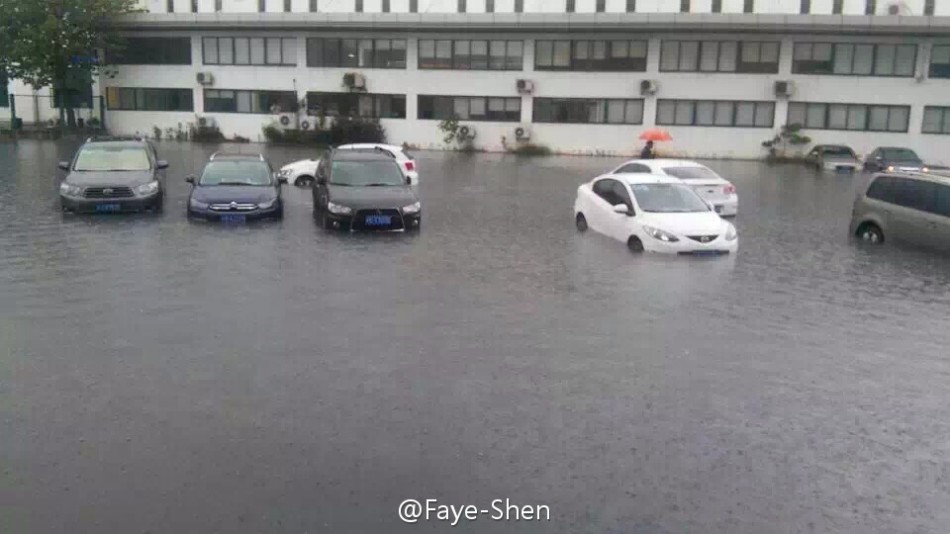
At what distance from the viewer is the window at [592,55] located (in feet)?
157

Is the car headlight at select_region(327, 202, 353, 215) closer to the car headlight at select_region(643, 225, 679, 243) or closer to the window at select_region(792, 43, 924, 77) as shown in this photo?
the car headlight at select_region(643, 225, 679, 243)

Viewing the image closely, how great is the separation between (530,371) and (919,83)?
1707 inches

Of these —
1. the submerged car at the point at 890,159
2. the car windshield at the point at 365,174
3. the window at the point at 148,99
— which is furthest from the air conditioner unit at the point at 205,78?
the submerged car at the point at 890,159

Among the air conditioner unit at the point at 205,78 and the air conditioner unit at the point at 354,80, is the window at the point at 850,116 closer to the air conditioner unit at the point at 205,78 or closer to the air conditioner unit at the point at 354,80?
the air conditioner unit at the point at 354,80

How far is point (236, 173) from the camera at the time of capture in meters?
19.9

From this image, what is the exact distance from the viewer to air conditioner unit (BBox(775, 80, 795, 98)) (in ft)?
150

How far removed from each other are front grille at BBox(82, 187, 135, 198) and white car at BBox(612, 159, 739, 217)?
11.1 metres

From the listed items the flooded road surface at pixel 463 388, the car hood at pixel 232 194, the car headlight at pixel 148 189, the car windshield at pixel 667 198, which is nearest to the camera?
the flooded road surface at pixel 463 388

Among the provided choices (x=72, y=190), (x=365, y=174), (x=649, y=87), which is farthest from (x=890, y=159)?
(x=72, y=190)

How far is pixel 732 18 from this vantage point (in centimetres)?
4525

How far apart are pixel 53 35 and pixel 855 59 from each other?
4136 centimetres

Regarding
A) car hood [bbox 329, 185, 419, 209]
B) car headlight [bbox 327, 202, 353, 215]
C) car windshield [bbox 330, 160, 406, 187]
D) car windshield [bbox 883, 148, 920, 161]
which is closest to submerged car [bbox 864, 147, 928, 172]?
car windshield [bbox 883, 148, 920, 161]

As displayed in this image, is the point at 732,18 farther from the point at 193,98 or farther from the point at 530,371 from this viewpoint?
the point at 530,371

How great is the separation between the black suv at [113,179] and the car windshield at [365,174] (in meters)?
4.07
